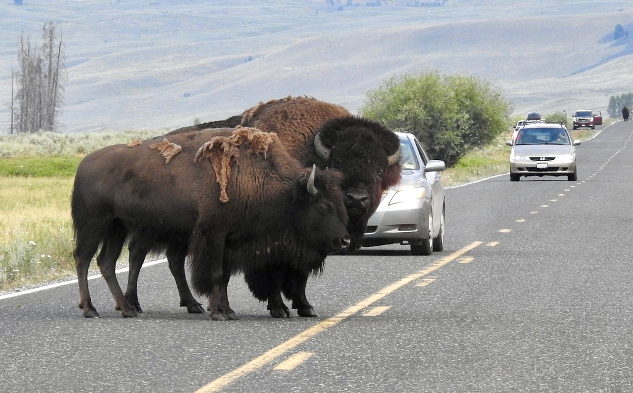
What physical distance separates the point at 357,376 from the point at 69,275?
7.54 m

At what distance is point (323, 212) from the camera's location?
11023 millimetres

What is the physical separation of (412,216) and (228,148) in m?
6.01

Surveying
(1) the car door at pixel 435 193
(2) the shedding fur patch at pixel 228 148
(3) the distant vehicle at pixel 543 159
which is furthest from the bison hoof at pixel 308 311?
(3) the distant vehicle at pixel 543 159

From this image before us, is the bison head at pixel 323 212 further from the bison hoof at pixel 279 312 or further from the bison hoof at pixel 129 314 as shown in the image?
the bison hoof at pixel 129 314

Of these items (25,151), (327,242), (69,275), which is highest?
(327,242)

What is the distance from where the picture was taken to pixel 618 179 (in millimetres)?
41781

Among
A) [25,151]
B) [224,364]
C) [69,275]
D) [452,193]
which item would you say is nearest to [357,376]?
[224,364]

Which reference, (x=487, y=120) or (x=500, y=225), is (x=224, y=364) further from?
(x=487, y=120)

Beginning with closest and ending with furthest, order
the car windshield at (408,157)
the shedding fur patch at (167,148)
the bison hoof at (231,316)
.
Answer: the bison hoof at (231,316) < the shedding fur patch at (167,148) < the car windshield at (408,157)

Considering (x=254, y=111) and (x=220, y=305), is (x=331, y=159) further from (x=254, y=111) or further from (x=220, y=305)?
(x=220, y=305)

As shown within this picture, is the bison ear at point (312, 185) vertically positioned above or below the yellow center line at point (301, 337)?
above

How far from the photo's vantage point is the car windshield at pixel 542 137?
40.7 metres

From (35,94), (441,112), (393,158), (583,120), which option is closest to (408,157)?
(393,158)

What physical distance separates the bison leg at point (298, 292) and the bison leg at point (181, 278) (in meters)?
0.82
